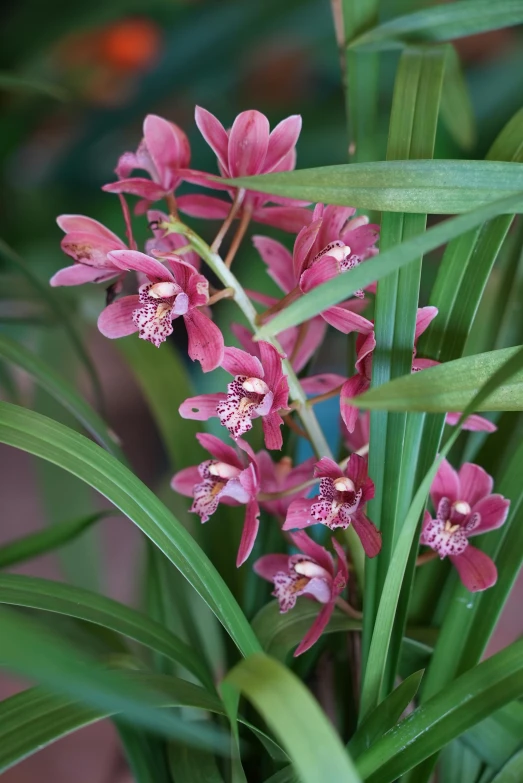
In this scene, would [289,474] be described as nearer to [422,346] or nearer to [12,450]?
[422,346]

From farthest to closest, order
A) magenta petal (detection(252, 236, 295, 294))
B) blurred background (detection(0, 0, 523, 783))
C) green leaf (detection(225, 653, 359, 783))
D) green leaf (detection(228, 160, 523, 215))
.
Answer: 1. blurred background (detection(0, 0, 523, 783))
2. magenta petal (detection(252, 236, 295, 294))
3. green leaf (detection(228, 160, 523, 215))
4. green leaf (detection(225, 653, 359, 783))

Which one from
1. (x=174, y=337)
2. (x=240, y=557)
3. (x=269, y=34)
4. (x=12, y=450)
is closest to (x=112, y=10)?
(x=269, y=34)

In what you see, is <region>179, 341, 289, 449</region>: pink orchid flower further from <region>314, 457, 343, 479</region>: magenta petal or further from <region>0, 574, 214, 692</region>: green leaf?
<region>0, 574, 214, 692</region>: green leaf

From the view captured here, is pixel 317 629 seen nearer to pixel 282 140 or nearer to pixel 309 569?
pixel 309 569

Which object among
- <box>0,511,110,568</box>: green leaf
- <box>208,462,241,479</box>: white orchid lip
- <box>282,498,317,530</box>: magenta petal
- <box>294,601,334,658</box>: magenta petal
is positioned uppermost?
<box>0,511,110,568</box>: green leaf

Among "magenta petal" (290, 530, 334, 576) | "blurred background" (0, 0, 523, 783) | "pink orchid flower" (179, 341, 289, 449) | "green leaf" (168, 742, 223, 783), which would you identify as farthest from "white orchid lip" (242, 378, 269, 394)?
"blurred background" (0, 0, 523, 783)

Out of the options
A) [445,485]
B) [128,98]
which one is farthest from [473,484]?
[128,98]
